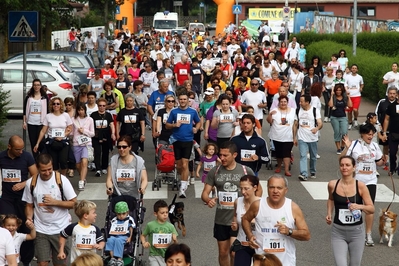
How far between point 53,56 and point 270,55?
23.3ft

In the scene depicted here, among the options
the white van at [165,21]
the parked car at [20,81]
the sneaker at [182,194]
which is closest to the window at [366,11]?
the white van at [165,21]

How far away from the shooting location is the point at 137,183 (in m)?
11.5

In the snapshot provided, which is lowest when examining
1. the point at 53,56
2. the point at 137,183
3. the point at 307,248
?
the point at 307,248

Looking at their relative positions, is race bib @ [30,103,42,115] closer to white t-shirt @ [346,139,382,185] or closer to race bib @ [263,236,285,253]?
white t-shirt @ [346,139,382,185]

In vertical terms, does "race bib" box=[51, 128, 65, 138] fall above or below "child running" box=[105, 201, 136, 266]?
above

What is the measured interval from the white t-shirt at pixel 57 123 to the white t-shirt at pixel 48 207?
5.49m

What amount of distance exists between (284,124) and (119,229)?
25.3ft

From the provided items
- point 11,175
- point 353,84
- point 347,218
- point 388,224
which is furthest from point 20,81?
point 347,218

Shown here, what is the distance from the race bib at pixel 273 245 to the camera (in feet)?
28.1

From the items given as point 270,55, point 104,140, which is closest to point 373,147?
point 104,140

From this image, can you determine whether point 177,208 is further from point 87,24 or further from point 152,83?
point 87,24

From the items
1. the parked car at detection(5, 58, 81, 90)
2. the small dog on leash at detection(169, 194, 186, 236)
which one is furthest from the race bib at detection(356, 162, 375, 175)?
the parked car at detection(5, 58, 81, 90)

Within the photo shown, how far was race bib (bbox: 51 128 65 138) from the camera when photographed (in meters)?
16.1

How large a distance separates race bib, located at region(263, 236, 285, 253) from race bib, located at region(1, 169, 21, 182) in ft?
12.4
